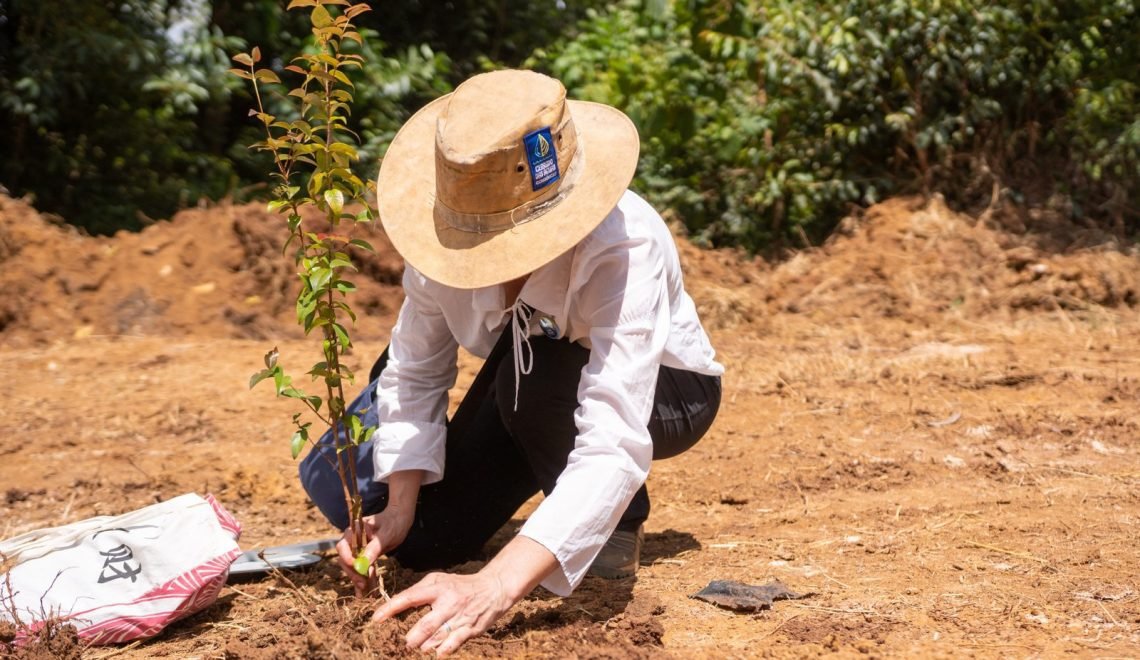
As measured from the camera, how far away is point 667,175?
7.33 metres

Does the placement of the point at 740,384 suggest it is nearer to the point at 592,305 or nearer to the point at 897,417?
the point at 897,417

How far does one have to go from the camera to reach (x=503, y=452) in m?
2.82

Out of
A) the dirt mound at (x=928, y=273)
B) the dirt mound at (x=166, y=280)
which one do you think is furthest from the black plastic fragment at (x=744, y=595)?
the dirt mound at (x=166, y=280)

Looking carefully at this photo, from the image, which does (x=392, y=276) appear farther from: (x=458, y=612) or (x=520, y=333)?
(x=458, y=612)

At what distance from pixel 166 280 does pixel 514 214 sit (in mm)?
4666

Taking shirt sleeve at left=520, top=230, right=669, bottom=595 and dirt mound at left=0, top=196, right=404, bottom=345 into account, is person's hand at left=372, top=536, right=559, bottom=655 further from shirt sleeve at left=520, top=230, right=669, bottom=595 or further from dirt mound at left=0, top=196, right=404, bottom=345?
dirt mound at left=0, top=196, right=404, bottom=345

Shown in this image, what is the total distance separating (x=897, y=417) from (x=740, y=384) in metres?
0.79

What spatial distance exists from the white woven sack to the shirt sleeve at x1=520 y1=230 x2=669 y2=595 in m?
0.80

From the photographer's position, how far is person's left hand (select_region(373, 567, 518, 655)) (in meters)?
1.90

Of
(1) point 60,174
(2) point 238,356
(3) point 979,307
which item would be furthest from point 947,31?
(1) point 60,174

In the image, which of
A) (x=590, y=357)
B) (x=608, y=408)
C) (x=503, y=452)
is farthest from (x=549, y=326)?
(x=503, y=452)

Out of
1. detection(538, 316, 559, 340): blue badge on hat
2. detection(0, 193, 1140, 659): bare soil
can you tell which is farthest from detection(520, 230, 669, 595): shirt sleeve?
detection(0, 193, 1140, 659): bare soil

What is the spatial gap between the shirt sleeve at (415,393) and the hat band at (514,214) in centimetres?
40

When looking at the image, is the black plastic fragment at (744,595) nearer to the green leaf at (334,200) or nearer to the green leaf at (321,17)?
the green leaf at (334,200)
